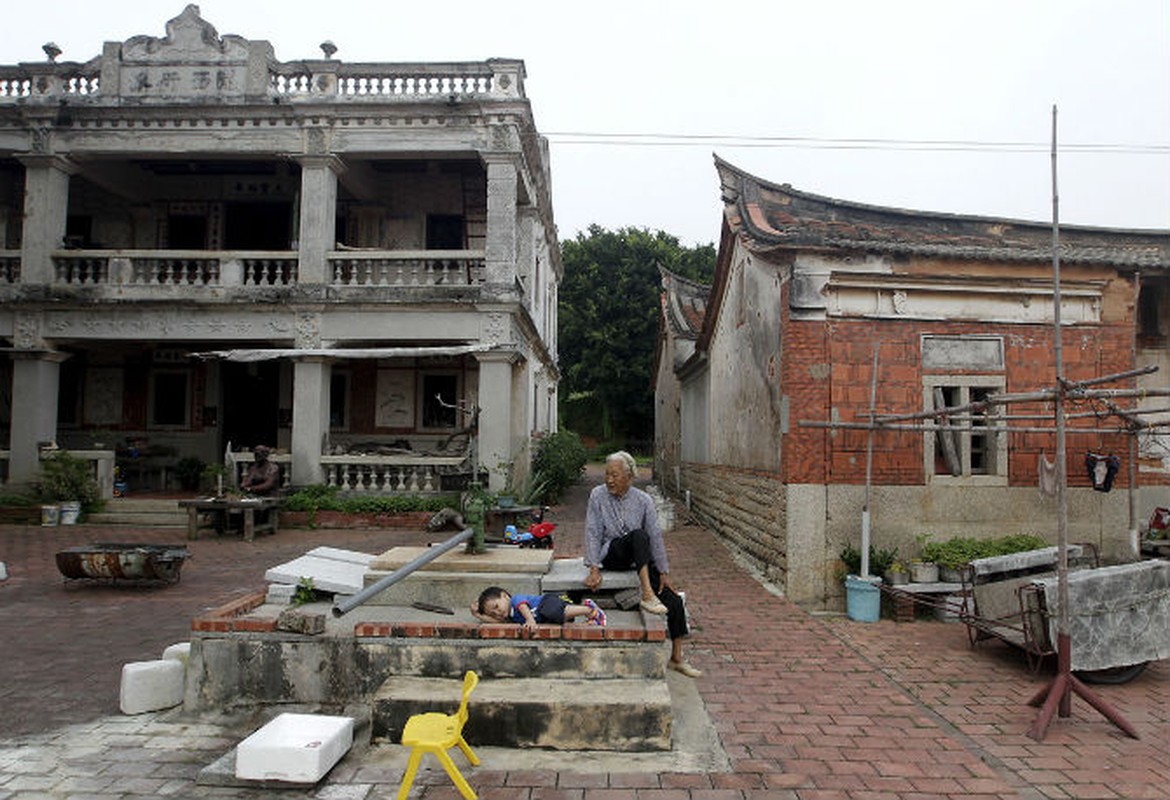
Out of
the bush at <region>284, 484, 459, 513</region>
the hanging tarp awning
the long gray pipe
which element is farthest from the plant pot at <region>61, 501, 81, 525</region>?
the long gray pipe

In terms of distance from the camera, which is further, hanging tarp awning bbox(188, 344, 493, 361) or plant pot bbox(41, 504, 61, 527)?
hanging tarp awning bbox(188, 344, 493, 361)

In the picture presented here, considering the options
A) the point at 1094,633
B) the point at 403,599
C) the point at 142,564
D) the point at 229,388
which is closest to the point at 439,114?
the point at 229,388

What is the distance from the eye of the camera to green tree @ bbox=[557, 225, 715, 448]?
35.9 m

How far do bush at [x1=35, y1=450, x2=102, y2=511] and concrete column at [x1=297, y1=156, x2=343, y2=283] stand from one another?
5206mm

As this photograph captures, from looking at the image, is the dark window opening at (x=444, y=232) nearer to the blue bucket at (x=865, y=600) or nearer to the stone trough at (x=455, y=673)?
the blue bucket at (x=865, y=600)

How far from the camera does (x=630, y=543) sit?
218 inches

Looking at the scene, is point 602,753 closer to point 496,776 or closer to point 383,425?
point 496,776

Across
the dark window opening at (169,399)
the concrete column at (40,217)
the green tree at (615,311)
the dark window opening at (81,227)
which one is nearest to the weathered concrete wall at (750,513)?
the dark window opening at (169,399)

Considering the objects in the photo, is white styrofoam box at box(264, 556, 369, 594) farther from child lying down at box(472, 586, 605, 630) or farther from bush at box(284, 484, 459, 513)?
bush at box(284, 484, 459, 513)

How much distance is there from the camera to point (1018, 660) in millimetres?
6066

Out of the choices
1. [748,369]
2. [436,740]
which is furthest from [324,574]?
[748,369]

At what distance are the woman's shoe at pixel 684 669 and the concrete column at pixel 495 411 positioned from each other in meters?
8.03

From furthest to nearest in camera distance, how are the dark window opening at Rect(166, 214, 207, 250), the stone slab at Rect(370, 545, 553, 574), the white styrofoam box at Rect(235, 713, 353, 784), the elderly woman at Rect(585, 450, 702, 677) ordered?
the dark window opening at Rect(166, 214, 207, 250), the stone slab at Rect(370, 545, 553, 574), the elderly woman at Rect(585, 450, 702, 677), the white styrofoam box at Rect(235, 713, 353, 784)

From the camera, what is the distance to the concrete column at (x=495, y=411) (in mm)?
13414
